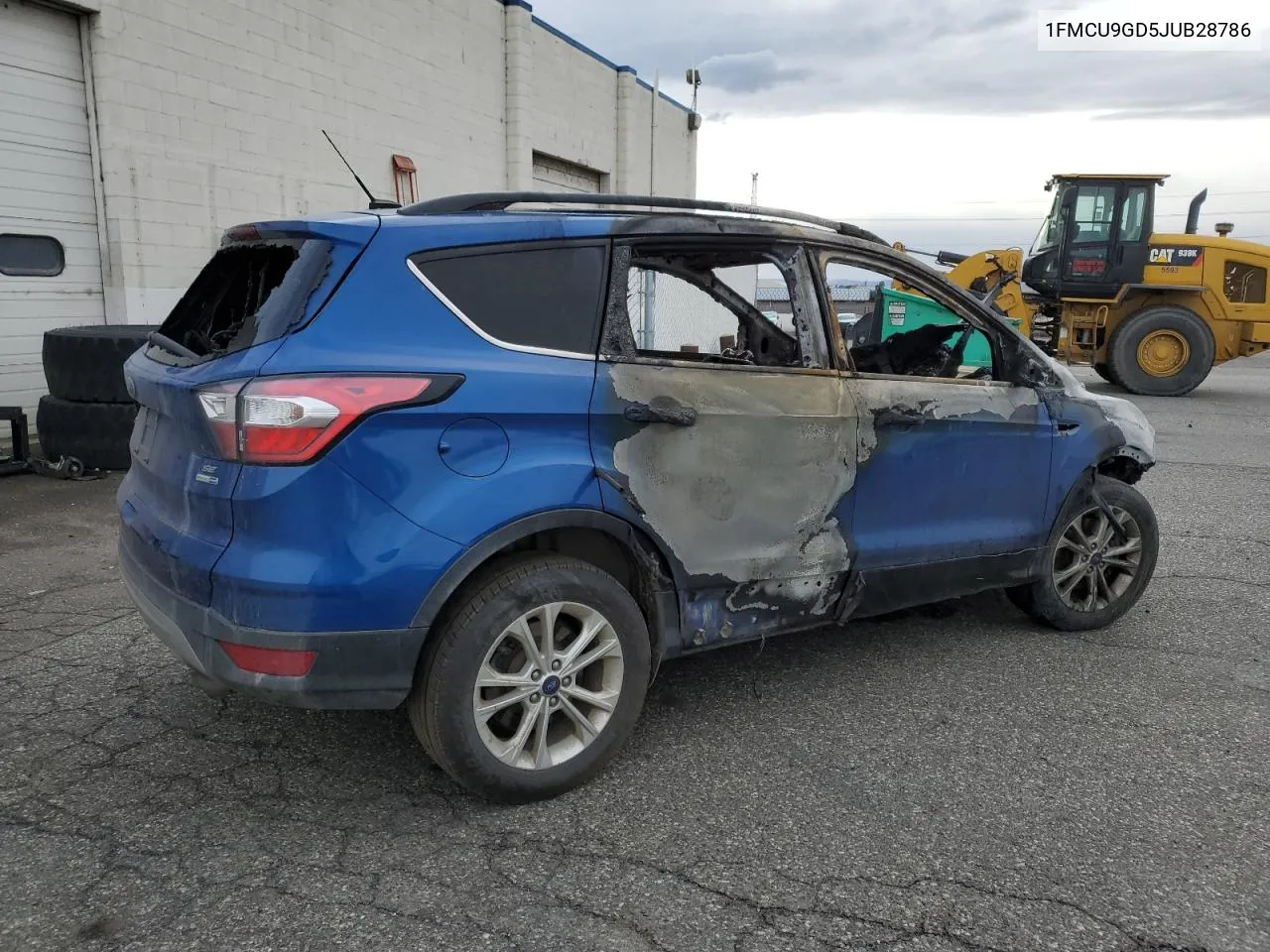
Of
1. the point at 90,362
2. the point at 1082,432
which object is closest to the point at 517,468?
the point at 1082,432

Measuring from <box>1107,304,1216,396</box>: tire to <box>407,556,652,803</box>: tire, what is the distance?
1510cm

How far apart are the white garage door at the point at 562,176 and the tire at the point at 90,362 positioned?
9.84 m

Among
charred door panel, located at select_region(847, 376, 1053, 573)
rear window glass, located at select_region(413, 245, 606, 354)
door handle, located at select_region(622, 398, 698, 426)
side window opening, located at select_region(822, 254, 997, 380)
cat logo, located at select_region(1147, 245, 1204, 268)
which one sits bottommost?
charred door panel, located at select_region(847, 376, 1053, 573)

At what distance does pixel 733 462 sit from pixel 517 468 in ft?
2.71

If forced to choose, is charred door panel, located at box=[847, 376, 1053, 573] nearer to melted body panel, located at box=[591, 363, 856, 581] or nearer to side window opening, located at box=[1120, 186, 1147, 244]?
melted body panel, located at box=[591, 363, 856, 581]

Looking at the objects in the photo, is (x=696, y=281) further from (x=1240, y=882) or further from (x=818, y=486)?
(x=1240, y=882)

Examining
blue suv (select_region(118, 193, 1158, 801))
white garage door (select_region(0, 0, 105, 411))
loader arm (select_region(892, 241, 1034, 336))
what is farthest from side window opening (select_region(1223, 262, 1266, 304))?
white garage door (select_region(0, 0, 105, 411))

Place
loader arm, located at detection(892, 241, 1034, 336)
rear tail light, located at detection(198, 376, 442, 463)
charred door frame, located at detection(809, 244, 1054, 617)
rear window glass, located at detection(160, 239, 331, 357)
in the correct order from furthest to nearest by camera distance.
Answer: loader arm, located at detection(892, 241, 1034, 336), charred door frame, located at detection(809, 244, 1054, 617), rear window glass, located at detection(160, 239, 331, 357), rear tail light, located at detection(198, 376, 442, 463)

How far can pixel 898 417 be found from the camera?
3.66 meters

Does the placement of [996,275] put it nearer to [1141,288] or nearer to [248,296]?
[1141,288]

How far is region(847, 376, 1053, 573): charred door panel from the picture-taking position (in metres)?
3.63

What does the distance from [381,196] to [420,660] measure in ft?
35.2

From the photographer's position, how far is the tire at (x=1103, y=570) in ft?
14.5

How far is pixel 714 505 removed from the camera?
10.6ft
